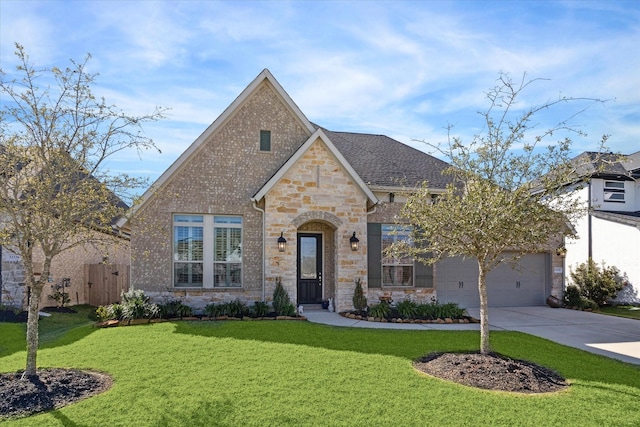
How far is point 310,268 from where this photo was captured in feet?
47.2

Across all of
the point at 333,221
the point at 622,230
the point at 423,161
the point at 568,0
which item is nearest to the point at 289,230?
the point at 333,221

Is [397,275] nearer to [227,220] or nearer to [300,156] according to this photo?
[300,156]

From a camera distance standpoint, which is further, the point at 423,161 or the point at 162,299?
the point at 423,161

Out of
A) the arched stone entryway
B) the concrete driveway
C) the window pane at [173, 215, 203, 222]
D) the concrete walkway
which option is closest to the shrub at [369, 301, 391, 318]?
the concrete walkway

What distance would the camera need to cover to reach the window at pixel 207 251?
1314 centimetres

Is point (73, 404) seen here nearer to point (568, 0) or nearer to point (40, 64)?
point (40, 64)

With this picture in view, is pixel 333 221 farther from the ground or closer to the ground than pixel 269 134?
closer to the ground

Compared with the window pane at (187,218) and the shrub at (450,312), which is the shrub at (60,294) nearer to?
the window pane at (187,218)

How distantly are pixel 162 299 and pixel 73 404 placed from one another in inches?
283

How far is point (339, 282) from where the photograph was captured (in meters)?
13.4

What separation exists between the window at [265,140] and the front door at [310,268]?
2.93 metres

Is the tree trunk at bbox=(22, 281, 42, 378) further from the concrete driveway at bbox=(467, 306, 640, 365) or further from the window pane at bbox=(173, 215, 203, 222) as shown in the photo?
the concrete driveway at bbox=(467, 306, 640, 365)

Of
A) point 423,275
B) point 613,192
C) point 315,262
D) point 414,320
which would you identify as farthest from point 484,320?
point 613,192

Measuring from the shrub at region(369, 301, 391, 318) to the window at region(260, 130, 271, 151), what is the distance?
19.0 feet
